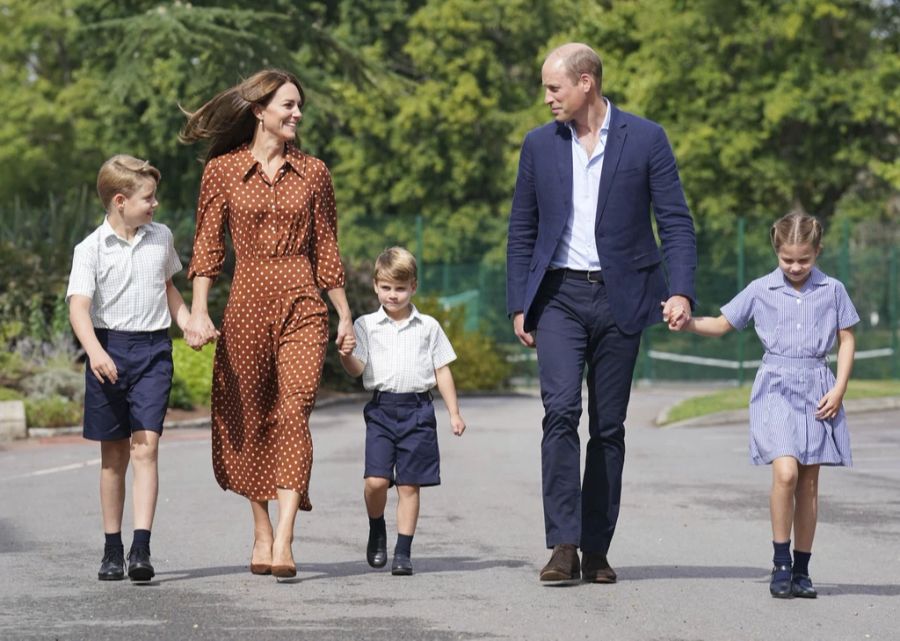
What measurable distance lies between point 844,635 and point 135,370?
9.83 feet

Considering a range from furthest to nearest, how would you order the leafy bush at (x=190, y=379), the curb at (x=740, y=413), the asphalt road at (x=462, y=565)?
1. the curb at (x=740, y=413)
2. the leafy bush at (x=190, y=379)
3. the asphalt road at (x=462, y=565)

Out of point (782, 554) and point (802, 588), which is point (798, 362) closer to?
point (782, 554)

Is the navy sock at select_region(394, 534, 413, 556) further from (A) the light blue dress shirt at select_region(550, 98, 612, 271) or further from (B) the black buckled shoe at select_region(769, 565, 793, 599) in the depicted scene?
(B) the black buckled shoe at select_region(769, 565, 793, 599)

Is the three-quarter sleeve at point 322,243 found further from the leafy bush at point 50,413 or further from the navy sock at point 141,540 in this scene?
the leafy bush at point 50,413

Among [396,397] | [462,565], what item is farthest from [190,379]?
[396,397]

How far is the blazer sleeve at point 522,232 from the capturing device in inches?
308

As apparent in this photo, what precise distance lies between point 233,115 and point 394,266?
37.2 inches

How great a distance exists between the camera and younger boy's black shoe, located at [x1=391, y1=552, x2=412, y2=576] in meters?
8.05

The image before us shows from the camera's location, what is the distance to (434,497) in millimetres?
11820

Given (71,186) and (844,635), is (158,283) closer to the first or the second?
(844,635)

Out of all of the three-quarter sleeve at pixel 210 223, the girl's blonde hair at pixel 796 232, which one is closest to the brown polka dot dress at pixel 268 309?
the three-quarter sleeve at pixel 210 223

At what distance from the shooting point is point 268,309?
777 centimetres

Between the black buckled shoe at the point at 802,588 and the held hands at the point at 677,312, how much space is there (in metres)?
1.07

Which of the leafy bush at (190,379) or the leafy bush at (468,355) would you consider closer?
the leafy bush at (190,379)
